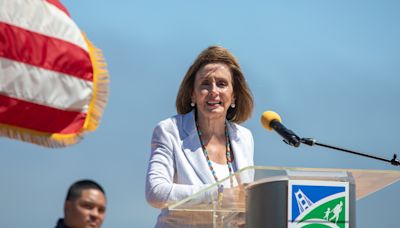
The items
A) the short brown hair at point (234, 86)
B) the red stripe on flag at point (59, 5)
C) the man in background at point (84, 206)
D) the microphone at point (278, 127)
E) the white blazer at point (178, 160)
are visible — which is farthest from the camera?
the short brown hair at point (234, 86)

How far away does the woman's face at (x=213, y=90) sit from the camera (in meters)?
6.63

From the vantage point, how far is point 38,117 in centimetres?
481

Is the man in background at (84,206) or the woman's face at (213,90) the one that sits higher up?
the woman's face at (213,90)

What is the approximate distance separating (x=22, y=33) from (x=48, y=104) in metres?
0.33

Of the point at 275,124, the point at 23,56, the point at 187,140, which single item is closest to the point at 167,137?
the point at 187,140

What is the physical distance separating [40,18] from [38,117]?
0.45m

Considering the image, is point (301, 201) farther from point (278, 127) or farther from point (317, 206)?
point (278, 127)

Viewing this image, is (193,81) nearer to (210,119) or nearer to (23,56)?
(210,119)

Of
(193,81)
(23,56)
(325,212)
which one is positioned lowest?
(325,212)

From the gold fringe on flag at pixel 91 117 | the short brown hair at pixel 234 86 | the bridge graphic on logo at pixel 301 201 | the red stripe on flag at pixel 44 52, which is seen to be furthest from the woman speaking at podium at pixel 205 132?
the red stripe on flag at pixel 44 52

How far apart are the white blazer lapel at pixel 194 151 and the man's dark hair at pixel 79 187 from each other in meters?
1.68

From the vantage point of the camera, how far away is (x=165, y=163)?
6387mm

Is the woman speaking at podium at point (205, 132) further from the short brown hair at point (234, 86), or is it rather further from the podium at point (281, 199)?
the podium at point (281, 199)

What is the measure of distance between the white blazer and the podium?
2.06ft
